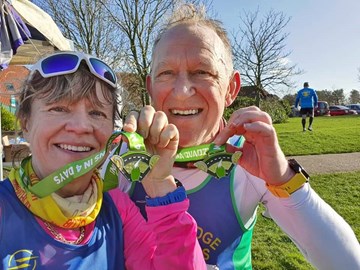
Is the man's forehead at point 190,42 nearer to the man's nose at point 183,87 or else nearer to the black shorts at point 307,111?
the man's nose at point 183,87

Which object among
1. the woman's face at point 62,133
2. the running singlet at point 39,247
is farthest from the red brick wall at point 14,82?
the running singlet at point 39,247

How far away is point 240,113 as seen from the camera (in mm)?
1630

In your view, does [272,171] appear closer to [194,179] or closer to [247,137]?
[247,137]

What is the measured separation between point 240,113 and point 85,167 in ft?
2.35

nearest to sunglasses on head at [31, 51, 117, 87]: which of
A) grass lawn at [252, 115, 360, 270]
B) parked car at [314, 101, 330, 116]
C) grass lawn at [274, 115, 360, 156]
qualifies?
grass lawn at [252, 115, 360, 270]

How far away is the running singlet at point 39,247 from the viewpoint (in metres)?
1.38

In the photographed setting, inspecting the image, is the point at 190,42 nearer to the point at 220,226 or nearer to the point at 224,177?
the point at 224,177

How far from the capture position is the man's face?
1.79m

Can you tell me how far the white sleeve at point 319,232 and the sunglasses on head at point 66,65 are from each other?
1064 millimetres

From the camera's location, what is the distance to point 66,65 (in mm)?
1750

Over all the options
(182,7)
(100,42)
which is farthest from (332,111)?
(182,7)

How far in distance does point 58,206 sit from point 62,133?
1.08ft

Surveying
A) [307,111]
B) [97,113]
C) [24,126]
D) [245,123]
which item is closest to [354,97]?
[307,111]

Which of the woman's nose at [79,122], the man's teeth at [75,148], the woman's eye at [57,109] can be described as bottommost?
the man's teeth at [75,148]
